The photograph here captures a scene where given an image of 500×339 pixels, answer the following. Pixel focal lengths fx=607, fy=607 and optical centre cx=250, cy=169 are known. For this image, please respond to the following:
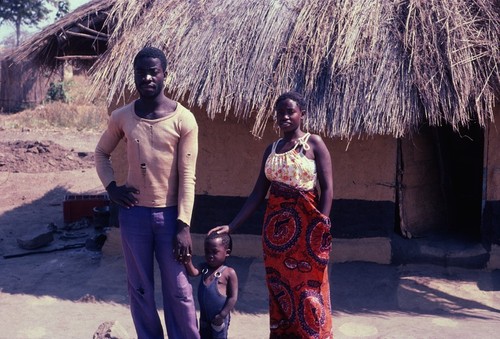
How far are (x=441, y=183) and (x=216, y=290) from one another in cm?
390

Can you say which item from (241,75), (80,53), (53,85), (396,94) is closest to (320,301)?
(396,94)

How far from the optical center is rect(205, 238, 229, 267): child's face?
3359 mm

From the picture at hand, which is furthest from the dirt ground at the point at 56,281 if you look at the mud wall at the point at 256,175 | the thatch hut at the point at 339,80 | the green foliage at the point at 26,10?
the green foliage at the point at 26,10

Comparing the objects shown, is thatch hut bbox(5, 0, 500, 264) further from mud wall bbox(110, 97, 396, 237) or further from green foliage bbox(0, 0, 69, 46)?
green foliage bbox(0, 0, 69, 46)

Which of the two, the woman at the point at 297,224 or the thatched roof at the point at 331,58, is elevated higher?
the thatched roof at the point at 331,58

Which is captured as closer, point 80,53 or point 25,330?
point 25,330

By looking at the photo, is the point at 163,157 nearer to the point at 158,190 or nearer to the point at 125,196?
the point at 158,190

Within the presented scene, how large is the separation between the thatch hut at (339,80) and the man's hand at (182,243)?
2.13 meters

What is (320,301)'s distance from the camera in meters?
3.36

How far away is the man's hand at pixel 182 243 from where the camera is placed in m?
3.08

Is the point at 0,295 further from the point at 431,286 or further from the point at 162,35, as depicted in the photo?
the point at 431,286

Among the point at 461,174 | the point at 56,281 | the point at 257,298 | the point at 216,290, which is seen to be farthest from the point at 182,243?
the point at 461,174

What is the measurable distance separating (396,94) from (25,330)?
3.37m

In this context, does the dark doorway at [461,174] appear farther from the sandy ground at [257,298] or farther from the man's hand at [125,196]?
the man's hand at [125,196]
